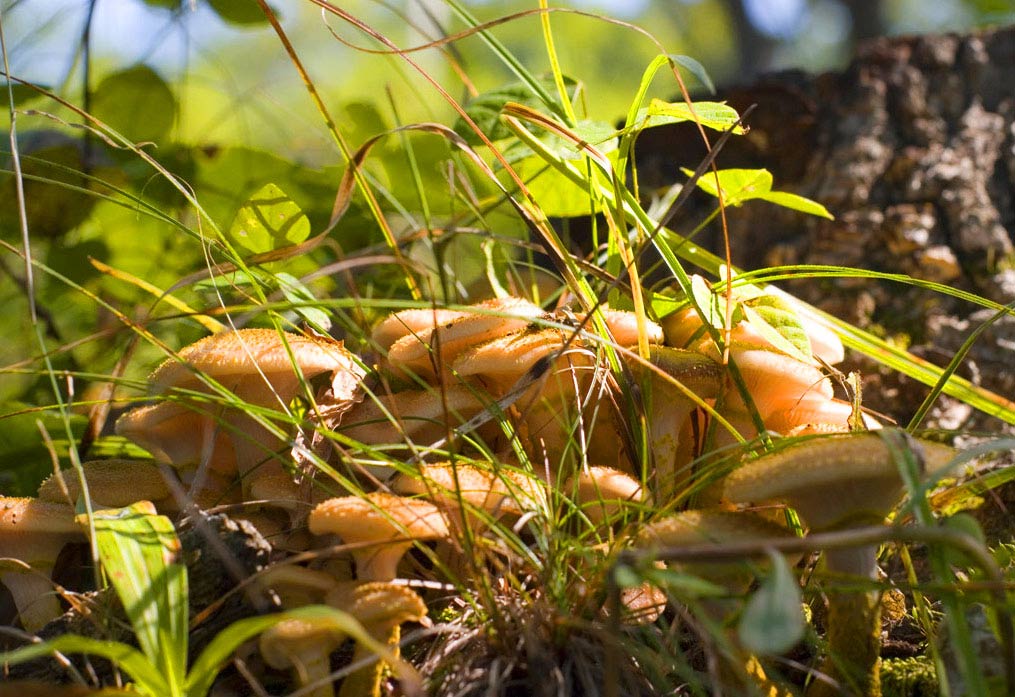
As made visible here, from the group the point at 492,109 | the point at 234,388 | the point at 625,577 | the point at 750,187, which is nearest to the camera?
the point at 625,577

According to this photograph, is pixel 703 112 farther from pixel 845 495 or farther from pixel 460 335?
pixel 845 495

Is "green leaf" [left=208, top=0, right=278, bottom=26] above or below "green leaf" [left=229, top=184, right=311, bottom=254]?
above

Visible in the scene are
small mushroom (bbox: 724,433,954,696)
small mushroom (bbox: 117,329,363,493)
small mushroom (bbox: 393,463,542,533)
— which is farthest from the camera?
small mushroom (bbox: 117,329,363,493)

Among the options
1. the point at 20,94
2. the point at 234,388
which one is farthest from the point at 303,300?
the point at 20,94

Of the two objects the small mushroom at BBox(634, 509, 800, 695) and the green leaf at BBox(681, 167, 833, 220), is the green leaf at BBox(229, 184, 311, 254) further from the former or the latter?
the small mushroom at BBox(634, 509, 800, 695)

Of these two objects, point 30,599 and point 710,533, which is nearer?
point 710,533

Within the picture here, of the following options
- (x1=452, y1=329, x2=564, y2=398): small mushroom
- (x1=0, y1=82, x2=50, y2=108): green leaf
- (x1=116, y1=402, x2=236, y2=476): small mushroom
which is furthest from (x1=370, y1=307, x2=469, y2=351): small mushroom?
(x1=0, y1=82, x2=50, y2=108): green leaf
